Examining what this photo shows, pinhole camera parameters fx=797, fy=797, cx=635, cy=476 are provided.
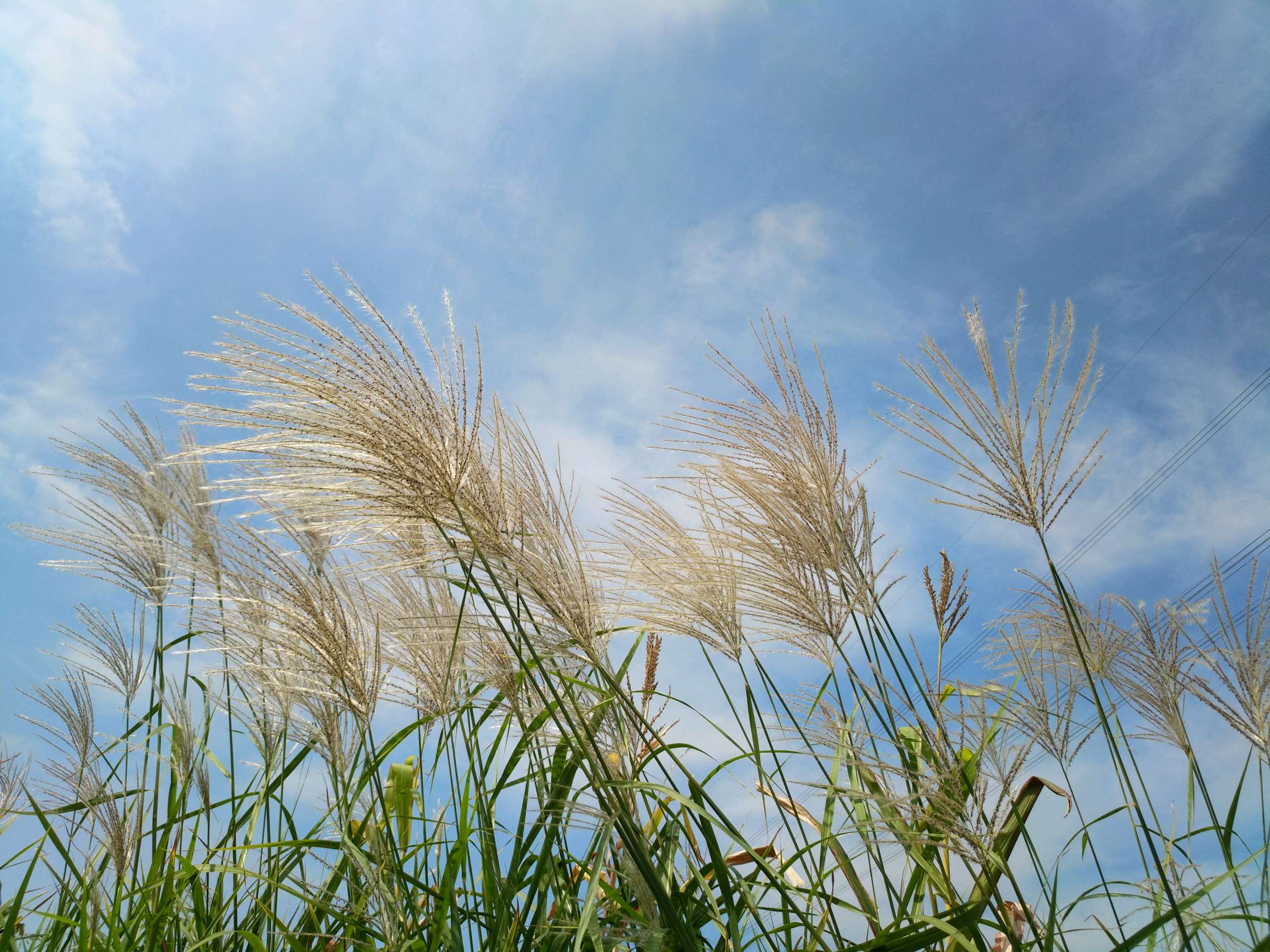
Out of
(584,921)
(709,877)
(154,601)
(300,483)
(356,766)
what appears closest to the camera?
(584,921)

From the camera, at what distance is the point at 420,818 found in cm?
223

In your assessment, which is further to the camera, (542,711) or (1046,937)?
(542,711)

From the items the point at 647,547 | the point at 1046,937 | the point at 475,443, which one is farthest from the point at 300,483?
the point at 1046,937

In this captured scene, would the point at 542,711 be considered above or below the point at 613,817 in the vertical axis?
above

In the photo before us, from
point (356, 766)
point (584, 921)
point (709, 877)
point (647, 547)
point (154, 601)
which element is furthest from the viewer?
point (154, 601)

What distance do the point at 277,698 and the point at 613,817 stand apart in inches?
55.9

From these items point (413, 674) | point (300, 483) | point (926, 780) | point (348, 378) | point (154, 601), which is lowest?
point (926, 780)

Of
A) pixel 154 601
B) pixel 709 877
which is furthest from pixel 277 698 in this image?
pixel 709 877

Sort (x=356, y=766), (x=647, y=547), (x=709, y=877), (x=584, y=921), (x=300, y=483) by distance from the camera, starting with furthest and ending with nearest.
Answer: (x=356, y=766)
(x=647, y=547)
(x=709, y=877)
(x=300, y=483)
(x=584, y=921)

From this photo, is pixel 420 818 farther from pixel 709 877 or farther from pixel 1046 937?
pixel 1046 937

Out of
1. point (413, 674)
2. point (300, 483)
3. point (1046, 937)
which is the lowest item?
point (1046, 937)

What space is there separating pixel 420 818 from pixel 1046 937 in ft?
5.13

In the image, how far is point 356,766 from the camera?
2.38m

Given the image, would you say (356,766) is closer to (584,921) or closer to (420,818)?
(420,818)
